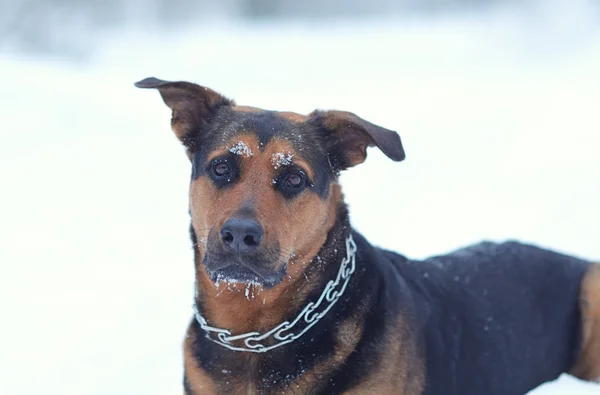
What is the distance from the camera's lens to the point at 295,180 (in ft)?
14.3

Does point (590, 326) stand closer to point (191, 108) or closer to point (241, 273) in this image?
point (241, 273)

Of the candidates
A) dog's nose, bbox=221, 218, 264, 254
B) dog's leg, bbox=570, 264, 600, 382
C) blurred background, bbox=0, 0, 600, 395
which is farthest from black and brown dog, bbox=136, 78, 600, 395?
blurred background, bbox=0, 0, 600, 395

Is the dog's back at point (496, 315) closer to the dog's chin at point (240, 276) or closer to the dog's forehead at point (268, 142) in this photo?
the dog's forehead at point (268, 142)

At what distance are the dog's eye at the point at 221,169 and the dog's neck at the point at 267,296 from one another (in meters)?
0.48

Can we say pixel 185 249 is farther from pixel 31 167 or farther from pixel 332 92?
pixel 332 92

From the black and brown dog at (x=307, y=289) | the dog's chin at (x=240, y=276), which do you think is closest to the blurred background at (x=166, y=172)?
the black and brown dog at (x=307, y=289)

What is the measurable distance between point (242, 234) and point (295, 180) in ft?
1.98

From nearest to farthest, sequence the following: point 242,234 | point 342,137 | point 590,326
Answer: point 242,234 < point 342,137 < point 590,326

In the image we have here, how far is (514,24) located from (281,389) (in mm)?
34966

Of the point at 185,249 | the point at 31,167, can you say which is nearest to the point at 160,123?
the point at 31,167

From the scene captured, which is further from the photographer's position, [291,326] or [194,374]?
[194,374]

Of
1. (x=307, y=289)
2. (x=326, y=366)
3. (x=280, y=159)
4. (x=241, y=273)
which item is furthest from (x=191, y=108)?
(x=326, y=366)

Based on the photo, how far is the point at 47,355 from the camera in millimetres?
6105

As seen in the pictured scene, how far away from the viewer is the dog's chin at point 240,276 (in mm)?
3992
